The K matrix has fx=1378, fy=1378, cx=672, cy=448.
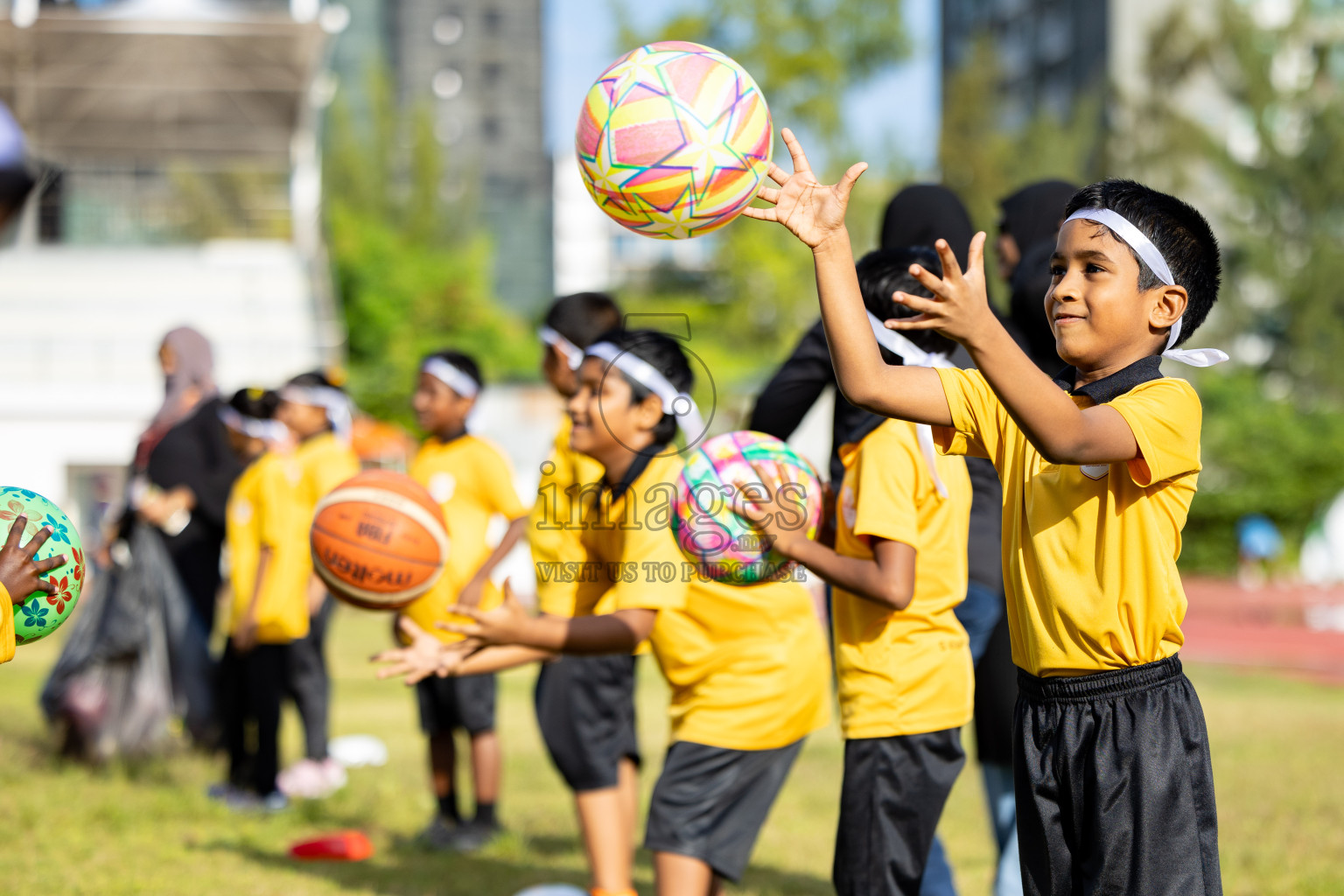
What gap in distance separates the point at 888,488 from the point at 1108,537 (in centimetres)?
97

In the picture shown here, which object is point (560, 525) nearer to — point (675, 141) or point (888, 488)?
point (888, 488)

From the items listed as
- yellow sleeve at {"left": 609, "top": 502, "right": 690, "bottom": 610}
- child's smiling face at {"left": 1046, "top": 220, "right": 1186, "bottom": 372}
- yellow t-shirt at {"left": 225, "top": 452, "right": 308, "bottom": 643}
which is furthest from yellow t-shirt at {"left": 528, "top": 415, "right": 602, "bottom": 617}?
yellow t-shirt at {"left": 225, "top": 452, "right": 308, "bottom": 643}

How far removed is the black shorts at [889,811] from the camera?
3.57m

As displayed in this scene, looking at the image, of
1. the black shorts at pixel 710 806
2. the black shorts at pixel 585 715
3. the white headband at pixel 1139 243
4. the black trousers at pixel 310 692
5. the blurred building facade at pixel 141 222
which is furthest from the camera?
the blurred building facade at pixel 141 222

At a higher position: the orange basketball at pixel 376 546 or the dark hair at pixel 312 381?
the dark hair at pixel 312 381

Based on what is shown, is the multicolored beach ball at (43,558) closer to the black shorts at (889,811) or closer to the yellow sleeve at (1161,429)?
the black shorts at (889,811)

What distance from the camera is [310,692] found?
23.7 feet

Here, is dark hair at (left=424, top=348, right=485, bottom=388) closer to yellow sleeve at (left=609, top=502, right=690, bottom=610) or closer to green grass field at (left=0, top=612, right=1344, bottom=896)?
green grass field at (left=0, top=612, right=1344, bottom=896)

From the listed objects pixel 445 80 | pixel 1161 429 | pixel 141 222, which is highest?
pixel 445 80

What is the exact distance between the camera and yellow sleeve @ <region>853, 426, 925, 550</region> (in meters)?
3.57

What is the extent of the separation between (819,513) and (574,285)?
208 feet

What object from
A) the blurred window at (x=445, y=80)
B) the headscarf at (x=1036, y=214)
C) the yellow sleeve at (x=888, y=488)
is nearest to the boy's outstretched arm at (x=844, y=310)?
the yellow sleeve at (x=888, y=488)

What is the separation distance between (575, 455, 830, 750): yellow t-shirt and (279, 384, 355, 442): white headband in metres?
3.61

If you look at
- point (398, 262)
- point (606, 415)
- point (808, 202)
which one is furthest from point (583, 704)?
point (398, 262)
